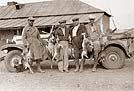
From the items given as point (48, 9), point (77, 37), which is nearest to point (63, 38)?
point (77, 37)

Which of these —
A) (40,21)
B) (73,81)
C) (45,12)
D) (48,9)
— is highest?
(48,9)

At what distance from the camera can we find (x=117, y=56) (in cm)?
1132

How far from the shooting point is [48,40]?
11.5 meters

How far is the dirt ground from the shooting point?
7.70 metres

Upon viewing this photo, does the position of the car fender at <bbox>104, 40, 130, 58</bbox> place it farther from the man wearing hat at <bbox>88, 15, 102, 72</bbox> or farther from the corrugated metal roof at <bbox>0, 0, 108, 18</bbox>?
the corrugated metal roof at <bbox>0, 0, 108, 18</bbox>

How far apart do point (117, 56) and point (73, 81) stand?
2992 millimetres

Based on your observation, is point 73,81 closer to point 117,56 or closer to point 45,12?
point 117,56

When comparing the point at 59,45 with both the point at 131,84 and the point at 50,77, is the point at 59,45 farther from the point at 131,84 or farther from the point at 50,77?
the point at 131,84

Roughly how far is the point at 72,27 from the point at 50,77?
7.00 ft

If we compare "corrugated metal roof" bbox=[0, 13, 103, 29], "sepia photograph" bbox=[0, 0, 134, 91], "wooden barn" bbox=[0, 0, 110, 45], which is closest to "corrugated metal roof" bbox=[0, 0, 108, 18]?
"wooden barn" bbox=[0, 0, 110, 45]

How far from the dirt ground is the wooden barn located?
53.6 ft

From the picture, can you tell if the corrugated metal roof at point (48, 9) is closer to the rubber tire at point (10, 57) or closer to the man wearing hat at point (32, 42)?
the rubber tire at point (10, 57)

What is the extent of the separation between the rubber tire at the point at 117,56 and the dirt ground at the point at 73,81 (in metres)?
0.22

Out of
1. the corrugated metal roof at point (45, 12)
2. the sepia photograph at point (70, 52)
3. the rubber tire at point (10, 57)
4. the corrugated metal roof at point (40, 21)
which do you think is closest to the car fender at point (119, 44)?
the sepia photograph at point (70, 52)
